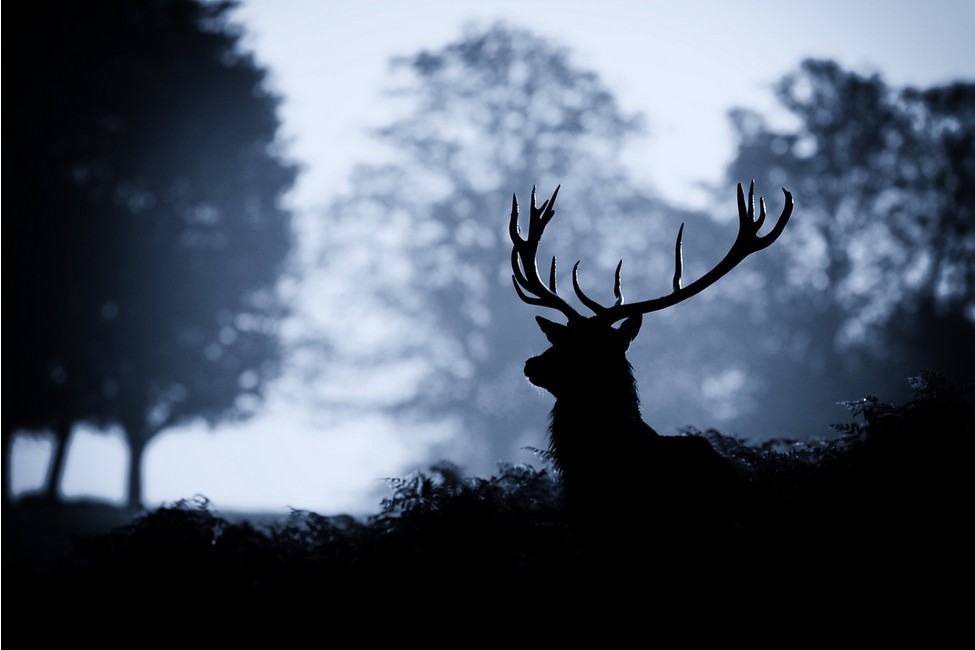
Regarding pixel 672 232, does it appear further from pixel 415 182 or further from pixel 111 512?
pixel 111 512

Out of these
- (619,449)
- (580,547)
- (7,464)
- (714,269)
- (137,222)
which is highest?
(137,222)

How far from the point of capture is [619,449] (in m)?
4.26

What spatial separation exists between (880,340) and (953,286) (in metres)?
3.25

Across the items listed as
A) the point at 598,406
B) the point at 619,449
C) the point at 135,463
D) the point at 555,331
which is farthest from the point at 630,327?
the point at 135,463

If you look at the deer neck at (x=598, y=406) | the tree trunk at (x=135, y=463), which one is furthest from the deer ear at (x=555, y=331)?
the tree trunk at (x=135, y=463)

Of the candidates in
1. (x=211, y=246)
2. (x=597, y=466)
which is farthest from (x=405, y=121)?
(x=597, y=466)

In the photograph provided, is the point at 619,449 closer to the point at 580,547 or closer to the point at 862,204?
the point at 580,547

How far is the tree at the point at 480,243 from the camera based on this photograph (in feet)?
63.9

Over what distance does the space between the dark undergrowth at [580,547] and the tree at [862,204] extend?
13.0 metres

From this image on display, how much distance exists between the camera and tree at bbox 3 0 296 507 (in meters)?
14.9

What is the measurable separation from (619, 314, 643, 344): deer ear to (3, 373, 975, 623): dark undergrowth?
1070 millimetres

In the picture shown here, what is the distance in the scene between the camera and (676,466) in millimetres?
4090

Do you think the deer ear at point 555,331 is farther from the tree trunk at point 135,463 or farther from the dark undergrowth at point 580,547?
the tree trunk at point 135,463

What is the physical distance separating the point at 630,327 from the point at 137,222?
539 inches
